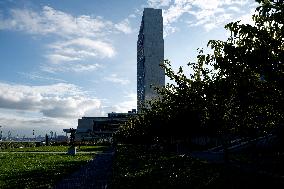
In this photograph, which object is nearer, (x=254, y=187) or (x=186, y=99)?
(x=254, y=187)

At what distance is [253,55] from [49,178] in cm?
1219

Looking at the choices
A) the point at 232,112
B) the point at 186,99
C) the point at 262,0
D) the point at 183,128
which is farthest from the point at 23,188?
the point at 183,128

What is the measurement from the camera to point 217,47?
1619 centimetres

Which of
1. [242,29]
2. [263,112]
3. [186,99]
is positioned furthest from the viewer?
[186,99]

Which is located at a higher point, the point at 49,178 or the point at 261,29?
the point at 261,29

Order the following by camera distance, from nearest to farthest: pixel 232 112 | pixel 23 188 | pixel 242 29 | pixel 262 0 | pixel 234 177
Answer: pixel 262 0 < pixel 242 29 < pixel 23 188 < pixel 234 177 < pixel 232 112

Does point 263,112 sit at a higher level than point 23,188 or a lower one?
higher

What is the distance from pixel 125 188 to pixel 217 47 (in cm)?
709

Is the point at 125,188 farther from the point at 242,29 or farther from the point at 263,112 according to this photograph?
the point at 263,112

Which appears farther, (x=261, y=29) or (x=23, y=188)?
(x=23, y=188)

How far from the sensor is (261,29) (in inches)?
538

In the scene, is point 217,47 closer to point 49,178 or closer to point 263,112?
point 263,112

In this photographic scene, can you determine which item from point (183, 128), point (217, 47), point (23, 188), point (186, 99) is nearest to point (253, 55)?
point (217, 47)

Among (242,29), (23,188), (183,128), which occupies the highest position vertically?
(242,29)
